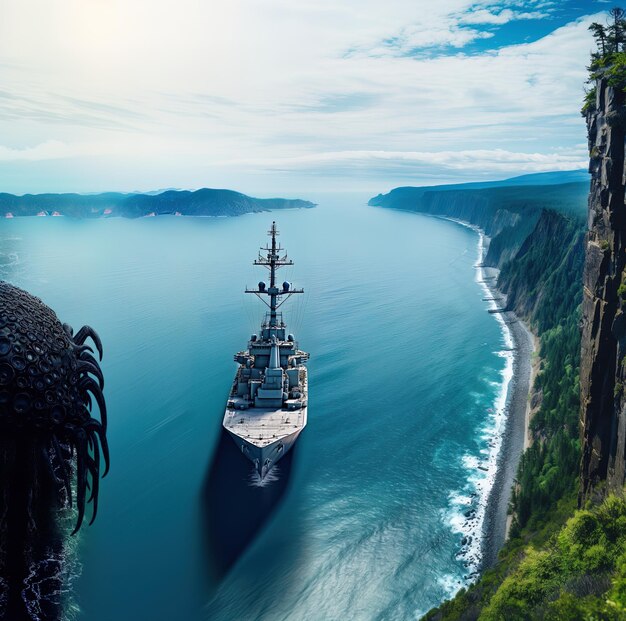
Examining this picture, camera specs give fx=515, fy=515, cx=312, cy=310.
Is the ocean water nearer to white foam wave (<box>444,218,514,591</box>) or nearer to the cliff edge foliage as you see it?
white foam wave (<box>444,218,514,591</box>)

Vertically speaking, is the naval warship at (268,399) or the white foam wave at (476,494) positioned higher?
the naval warship at (268,399)

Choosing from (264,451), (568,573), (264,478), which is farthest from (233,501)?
(568,573)

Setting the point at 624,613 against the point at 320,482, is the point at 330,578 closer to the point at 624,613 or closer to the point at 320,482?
the point at 320,482

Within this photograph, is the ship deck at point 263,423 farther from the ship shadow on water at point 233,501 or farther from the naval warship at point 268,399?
the ship shadow on water at point 233,501

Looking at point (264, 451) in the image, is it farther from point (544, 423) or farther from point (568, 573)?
point (544, 423)

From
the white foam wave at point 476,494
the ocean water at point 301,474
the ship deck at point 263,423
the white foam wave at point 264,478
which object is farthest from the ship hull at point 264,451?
the white foam wave at point 476,494

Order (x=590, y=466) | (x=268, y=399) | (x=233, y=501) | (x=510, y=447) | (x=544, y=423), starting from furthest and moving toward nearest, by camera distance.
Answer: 1. (x=544, y=423)
2. (x=510, y=447)
3. (x=268, y=399)
4. (x=233, y=501)
5. (x=590, y=466)

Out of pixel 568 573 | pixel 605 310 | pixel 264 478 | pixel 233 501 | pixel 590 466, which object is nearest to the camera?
pixel 568 573
